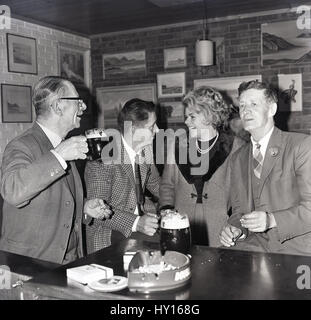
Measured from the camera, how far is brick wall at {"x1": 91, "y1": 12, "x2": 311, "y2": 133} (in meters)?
5.39

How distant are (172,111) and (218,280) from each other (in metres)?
4.81

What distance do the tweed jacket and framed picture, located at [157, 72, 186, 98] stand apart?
3253mm

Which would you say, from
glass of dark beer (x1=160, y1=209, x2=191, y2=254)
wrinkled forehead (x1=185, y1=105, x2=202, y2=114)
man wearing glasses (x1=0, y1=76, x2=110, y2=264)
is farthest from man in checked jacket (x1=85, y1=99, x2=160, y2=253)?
glass of dark beer (x1=160, y1=209, x2=191, y2=254)

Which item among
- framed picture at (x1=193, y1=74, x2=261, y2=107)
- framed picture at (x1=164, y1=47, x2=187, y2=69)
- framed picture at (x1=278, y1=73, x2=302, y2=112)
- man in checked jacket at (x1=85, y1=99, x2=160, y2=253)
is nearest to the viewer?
man in checked jacket at (x1=85, y1=99, x2=160, y2=253)

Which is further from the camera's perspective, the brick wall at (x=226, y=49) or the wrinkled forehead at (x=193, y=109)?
the brick wall at (x=226, y=49)

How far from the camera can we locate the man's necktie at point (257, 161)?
235cm

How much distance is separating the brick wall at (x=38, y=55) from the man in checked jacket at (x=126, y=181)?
2.75m

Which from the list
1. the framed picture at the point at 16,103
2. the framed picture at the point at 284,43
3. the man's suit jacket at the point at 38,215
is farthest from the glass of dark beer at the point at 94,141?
the framed picture at the point at 284,43

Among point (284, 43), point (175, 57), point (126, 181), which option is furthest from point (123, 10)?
point (126, 181)

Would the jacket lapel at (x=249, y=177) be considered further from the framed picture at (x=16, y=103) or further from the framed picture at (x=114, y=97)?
the framed picture at (x=114, y=97)

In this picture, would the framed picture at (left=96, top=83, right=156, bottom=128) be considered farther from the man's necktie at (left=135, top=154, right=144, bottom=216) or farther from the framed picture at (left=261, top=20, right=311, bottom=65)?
the man's necktie at (left=135, top=154, right=144, bottom=216)

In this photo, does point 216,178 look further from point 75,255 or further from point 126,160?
point 75,255
